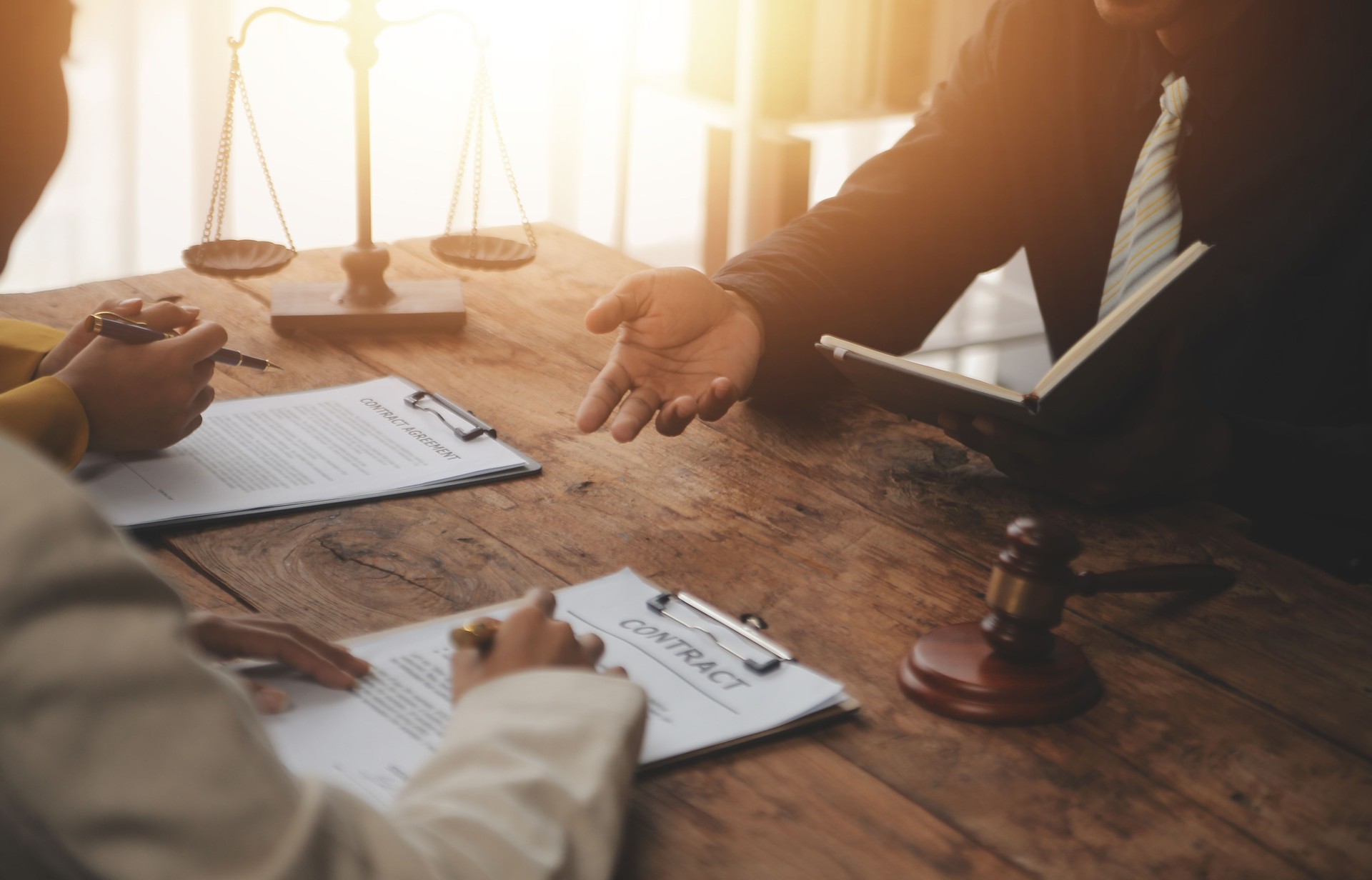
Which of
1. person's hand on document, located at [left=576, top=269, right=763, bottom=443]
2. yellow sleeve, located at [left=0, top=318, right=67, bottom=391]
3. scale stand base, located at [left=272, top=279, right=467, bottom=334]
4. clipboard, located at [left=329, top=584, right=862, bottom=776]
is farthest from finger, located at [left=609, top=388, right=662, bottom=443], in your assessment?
yellow sleeve, located at [left=0, top=318, right=67, bottom=391]

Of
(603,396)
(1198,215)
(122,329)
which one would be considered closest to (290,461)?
(122,329)

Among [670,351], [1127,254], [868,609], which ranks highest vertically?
[1127,254]

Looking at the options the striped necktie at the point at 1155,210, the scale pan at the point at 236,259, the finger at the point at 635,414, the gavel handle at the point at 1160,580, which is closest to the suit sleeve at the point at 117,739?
the gavel handle at the point at 1160,580

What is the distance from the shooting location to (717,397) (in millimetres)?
1240

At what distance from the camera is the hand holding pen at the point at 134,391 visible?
1134 mm

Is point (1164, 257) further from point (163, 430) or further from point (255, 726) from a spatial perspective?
point (255, 726)

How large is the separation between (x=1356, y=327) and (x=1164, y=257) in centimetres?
27

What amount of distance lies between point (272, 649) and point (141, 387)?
1.51 feet

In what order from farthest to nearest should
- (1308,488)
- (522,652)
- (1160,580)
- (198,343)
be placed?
(1308,488) → (198,343) → (1160,580) → (522,652)

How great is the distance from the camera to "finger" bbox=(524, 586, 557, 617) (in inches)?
31.5

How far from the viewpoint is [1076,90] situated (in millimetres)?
1720

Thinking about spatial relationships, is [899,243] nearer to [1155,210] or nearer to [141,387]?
[1155,210]

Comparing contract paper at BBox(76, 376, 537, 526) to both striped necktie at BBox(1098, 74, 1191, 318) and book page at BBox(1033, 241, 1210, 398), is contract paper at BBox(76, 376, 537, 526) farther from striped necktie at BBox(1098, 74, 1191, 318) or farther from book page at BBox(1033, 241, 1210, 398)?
striped necktie at BBox(1098, 74, 1191, 318)

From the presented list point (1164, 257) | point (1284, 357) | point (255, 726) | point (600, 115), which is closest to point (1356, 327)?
point (1284, 357)
